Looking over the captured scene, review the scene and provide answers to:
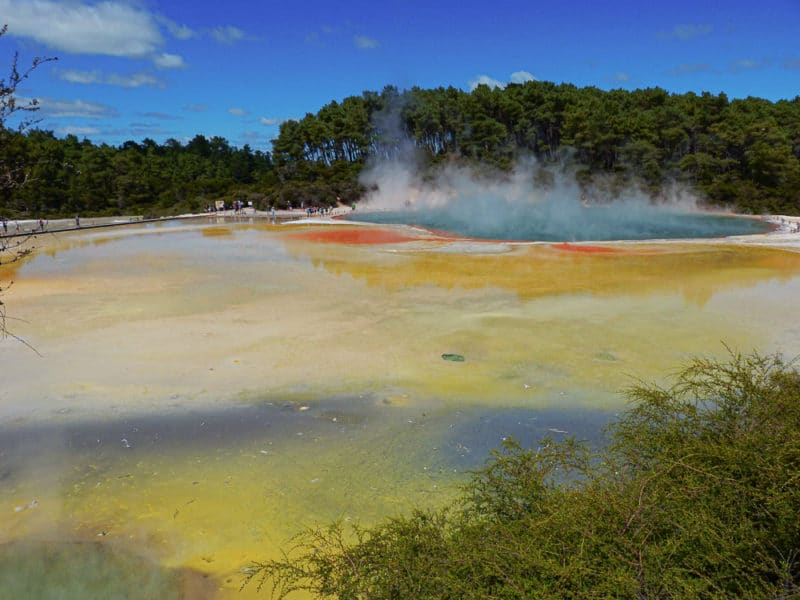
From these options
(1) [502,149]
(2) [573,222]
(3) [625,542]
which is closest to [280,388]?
(3) [625,542]

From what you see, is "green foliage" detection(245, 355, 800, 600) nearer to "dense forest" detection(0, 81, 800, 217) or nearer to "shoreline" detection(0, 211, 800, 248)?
"shoreline" detection(0, 211, 800, 248)

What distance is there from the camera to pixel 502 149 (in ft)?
237

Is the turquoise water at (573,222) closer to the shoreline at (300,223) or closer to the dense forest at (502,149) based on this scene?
the shoreline at (300,223)

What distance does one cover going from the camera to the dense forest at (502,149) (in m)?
60.5

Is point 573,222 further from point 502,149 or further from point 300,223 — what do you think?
point 502,149

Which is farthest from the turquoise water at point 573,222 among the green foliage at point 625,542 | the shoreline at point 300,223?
the green foliage at point 625,542

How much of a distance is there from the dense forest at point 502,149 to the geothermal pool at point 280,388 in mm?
44667

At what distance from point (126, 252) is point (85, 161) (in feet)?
171

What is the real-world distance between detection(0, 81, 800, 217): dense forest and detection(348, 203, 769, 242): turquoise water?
7.65m

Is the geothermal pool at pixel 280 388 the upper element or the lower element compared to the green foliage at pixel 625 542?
lower

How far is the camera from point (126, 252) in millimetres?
29312

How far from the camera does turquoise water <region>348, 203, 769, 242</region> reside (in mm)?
37312

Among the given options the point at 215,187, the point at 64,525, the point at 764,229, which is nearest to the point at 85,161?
the point at 215,187

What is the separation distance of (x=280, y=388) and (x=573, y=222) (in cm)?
3944
